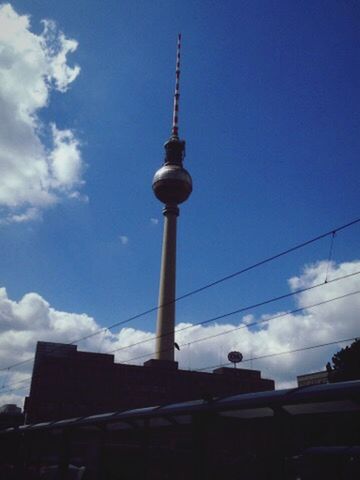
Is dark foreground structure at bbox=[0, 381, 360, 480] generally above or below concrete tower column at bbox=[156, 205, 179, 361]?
below

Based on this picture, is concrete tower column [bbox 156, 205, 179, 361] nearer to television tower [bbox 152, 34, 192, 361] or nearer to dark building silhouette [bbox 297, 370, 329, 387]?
television tower [bbox 152, 34, 192, 361]

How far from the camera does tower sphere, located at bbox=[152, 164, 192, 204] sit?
198ft

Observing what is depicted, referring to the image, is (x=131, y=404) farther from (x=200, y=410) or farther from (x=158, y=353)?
(x=200, y=410)

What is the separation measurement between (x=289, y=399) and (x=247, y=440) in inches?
1245

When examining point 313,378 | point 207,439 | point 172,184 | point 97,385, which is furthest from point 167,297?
point 207,439

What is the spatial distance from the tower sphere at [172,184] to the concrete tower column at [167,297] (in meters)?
3.81

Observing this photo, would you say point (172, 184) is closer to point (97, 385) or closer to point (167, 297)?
point (167, 297)

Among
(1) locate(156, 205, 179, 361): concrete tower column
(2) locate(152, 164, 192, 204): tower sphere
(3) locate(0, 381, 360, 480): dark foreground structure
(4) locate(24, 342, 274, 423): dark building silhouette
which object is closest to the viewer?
(3) locate(0, 381, 360, 480): dark foreground structure

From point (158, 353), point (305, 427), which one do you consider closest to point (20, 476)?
point (305, 427)

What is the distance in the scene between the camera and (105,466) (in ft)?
50.6

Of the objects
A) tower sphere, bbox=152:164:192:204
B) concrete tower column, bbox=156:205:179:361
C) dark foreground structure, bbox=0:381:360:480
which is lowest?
dark foreground structure, bbox=0:381:360:480

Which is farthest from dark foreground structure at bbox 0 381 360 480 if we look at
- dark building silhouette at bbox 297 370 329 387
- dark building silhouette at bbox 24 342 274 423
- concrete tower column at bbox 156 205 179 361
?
dark building silhouette at bbox 297 370 329 387

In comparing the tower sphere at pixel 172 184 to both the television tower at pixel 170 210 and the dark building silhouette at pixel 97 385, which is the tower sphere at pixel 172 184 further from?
the dark building silhouette at pixel 97 385

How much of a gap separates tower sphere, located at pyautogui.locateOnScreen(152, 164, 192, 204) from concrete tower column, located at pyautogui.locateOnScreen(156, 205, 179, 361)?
381 cm
